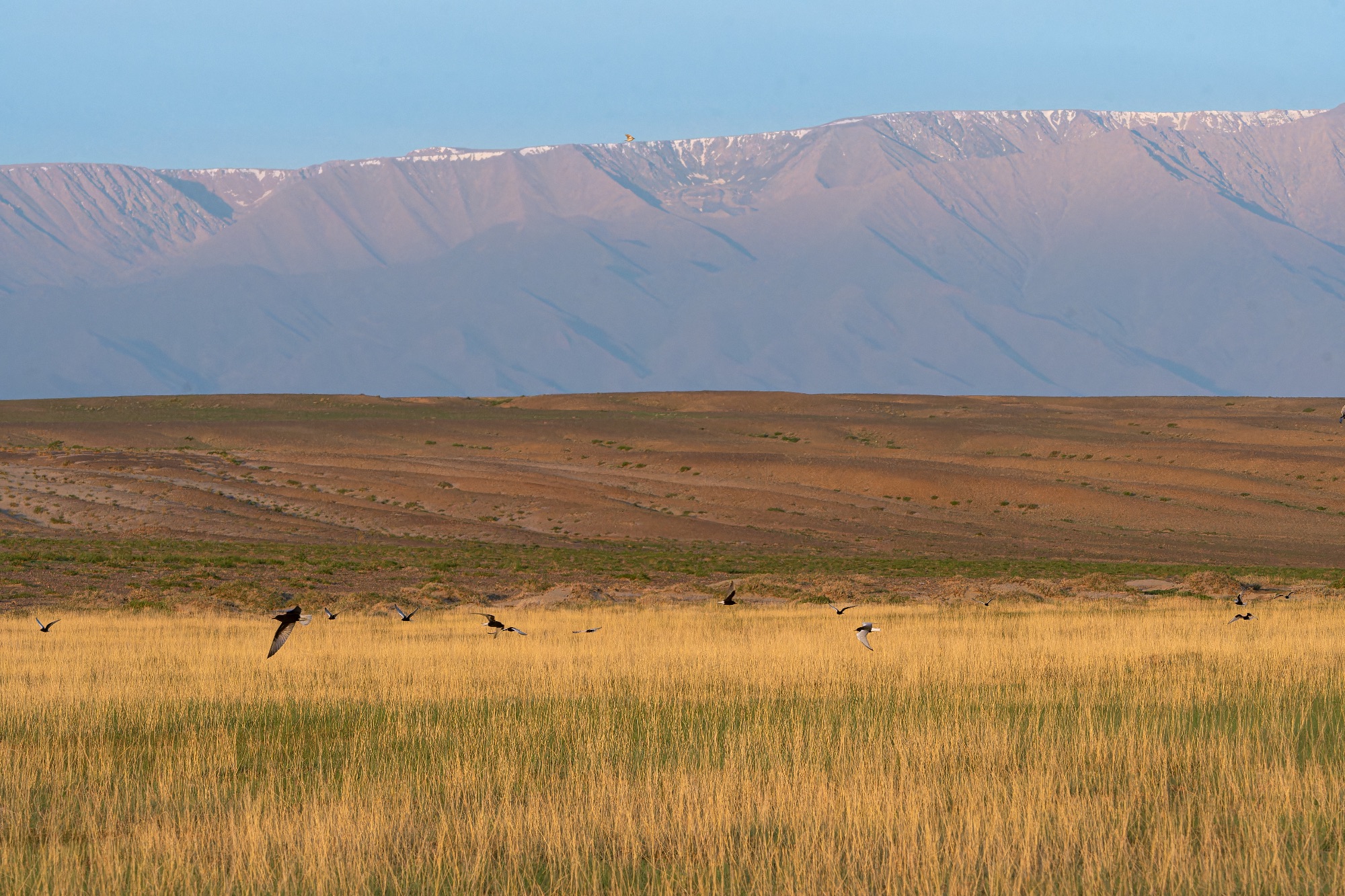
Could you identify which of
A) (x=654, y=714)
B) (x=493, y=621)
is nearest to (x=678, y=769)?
(x=654, y=714)

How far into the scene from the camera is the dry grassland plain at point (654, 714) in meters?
8.73

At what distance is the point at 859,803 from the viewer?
9.93 meters

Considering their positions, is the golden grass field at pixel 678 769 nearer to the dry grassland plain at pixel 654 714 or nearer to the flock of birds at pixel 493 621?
the dry grassland plain at pixel 654 714

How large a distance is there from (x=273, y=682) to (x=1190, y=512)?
58.6m

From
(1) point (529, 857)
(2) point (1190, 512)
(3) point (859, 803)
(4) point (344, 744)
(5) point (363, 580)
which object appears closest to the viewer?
(1) point (529, 857)

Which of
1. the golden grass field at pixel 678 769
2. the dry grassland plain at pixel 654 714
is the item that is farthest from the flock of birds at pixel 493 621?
the golden grass field at pixel 678 769

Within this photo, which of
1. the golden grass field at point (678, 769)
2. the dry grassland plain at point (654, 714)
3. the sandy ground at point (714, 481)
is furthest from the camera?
the sandy ground at point (714, 481)

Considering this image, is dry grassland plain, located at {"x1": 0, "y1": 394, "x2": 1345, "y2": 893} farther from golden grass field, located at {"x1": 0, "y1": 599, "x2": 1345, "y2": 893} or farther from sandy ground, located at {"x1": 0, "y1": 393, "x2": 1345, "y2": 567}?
sandy ground, located at {"x1": 0, "y1": 393, "x2": 1345, "y2": 567}

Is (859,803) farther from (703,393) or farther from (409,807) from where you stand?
(703,393)

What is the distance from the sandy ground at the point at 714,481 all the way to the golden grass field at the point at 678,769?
37676 mm

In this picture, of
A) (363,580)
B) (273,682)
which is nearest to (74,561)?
(363,580)

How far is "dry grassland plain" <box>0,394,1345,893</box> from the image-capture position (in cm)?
873

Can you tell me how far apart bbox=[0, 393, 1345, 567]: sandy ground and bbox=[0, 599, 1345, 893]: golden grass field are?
37676mm

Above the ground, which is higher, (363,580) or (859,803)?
(859,803)
